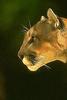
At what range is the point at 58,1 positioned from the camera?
231 centimetres

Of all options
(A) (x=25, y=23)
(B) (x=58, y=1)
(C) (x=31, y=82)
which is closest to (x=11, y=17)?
(A) (x=25, y=23)

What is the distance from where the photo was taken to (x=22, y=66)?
242cm

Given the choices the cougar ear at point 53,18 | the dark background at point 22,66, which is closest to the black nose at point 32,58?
the cougar ear at point 53,18

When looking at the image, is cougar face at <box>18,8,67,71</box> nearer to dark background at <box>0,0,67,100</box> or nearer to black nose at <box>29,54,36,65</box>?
black nose at <box>29,54,36,65</box>

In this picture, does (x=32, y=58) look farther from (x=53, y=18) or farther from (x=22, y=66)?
(x=22, y=66)

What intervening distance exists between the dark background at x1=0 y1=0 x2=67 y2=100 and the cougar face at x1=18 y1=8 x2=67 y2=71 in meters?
0.81

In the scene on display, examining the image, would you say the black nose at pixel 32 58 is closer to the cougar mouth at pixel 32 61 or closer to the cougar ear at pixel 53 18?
the cougar mouth at pixel 32 61

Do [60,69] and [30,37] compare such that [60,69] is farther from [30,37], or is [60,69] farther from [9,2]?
[30,37]

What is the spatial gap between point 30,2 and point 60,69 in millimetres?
411

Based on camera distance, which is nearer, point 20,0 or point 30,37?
point 30,37

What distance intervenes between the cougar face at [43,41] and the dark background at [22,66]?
0.81m

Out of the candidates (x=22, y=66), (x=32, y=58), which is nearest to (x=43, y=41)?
(x=32, y=58)

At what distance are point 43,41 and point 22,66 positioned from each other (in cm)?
98

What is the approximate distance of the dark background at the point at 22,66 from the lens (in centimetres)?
229
